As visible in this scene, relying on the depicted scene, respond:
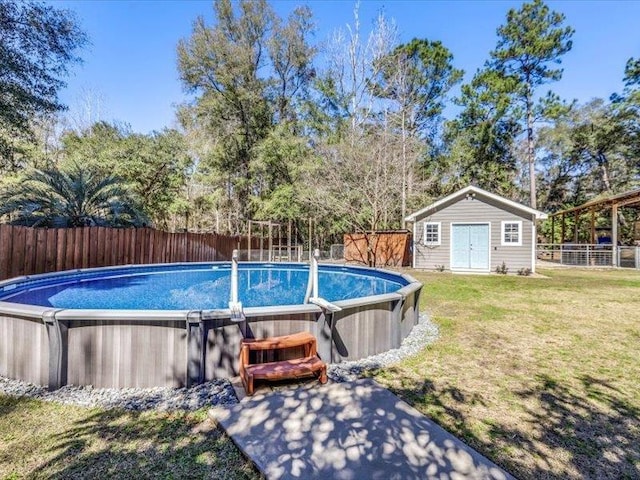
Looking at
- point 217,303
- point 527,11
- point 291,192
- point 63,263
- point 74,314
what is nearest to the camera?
point 74,314

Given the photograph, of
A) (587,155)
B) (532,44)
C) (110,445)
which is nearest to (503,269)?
(110,445)

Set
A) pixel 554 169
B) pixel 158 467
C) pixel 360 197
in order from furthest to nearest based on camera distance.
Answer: pixel 554 169
pixel 360 197
pixel 158 467

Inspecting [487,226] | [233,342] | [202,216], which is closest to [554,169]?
[487,226]

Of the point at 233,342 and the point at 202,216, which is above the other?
the point at 202,216

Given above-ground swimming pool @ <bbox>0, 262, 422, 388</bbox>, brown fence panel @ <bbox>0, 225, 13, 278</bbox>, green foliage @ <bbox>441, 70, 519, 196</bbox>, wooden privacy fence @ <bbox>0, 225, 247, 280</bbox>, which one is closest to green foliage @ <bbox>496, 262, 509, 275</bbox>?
above-ground swimming pool @ <bbox>0, 262, 422, 388</bbox>

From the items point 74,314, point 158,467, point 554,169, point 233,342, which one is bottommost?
point 158,467

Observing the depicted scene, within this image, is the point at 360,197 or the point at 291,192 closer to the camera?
the point at 360,197

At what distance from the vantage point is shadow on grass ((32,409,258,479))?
6.81 ft

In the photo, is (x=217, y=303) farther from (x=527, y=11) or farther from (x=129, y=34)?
(x=527, y=11)

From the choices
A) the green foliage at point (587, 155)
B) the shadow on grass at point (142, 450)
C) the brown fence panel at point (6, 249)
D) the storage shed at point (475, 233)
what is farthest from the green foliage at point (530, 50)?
the brown fence panel at point (6, 249)

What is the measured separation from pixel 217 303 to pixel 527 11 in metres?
24.9

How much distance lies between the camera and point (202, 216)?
22.7m

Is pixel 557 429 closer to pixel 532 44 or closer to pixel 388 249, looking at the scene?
pixel 388 249

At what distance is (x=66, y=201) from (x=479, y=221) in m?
14.7
